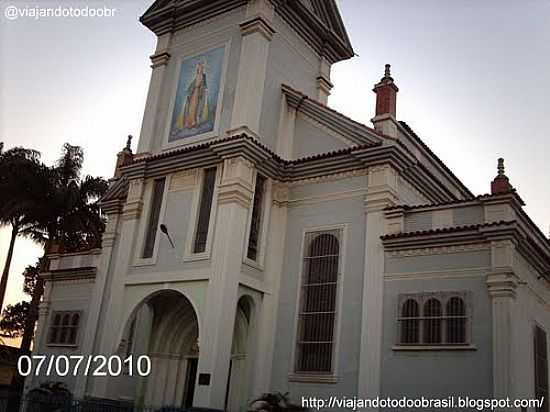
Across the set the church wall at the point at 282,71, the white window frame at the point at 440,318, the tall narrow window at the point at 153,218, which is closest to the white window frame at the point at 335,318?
the white window frame at the point at 440,318

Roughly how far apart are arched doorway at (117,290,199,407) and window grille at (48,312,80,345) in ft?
15.1

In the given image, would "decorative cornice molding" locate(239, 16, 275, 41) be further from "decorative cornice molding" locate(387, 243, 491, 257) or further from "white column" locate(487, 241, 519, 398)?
"white column" locate(487, 241, 519, 398)

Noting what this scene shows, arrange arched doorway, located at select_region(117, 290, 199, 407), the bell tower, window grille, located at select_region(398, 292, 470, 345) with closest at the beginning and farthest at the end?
window grille, located at select_region(398, 292, 470, 345) → arched doorway, located at select_region(117, 290, 199, 407) → the bell tower

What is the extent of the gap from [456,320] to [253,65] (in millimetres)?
10187

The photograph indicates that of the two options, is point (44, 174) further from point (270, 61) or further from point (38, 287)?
point (270, 61)

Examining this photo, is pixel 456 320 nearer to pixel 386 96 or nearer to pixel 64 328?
pixel 386 96

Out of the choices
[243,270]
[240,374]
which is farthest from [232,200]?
[240,374]

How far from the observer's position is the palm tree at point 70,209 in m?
32.6

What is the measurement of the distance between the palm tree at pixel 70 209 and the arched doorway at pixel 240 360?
14.8 metres

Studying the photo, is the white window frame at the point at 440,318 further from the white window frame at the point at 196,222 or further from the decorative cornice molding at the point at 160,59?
the decorative cornice molding at the point at 160,59

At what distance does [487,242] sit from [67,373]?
15.7 m

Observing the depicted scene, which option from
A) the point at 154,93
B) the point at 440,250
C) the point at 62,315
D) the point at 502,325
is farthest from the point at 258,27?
the point at 62,315

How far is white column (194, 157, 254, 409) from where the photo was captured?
1708cm

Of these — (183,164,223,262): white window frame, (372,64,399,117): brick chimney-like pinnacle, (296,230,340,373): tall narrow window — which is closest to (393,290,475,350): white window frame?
(296,230,340,373): tall narrow window
